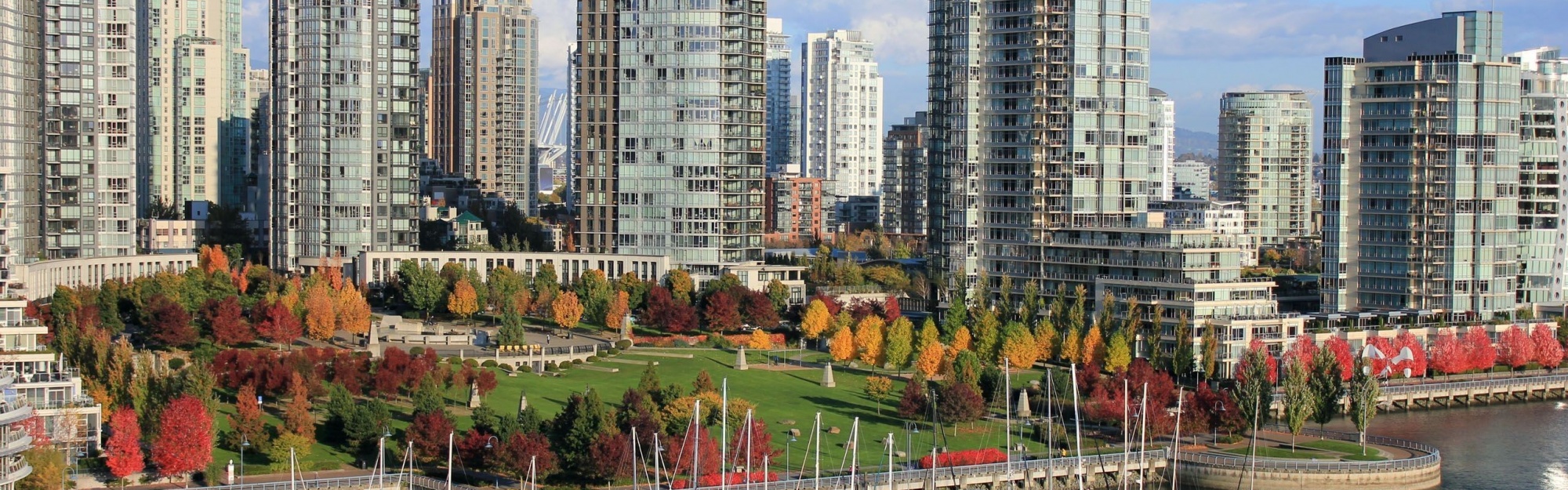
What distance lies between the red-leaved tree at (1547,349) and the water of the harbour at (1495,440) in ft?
24.0

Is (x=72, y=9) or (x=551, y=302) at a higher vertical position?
(x=72, y=9)

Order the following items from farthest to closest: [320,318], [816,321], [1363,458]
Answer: [816,321], [320,318], [1363,458]

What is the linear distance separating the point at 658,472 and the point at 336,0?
84.4 metres

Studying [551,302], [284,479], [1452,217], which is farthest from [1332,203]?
[284,479]

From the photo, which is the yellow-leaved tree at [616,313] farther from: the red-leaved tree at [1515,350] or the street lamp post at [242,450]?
the red-leaved tree at [1515,350]

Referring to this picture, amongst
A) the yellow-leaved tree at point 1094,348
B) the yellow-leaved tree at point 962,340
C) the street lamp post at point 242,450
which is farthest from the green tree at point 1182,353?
the street lamp post at point 242,450

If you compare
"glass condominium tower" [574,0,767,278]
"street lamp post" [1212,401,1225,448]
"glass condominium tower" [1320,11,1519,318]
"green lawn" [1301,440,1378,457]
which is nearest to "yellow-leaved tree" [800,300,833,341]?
"glass condominium tower" [574,0,767,278]

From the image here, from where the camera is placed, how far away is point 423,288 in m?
162

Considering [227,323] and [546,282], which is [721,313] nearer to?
[546,282]

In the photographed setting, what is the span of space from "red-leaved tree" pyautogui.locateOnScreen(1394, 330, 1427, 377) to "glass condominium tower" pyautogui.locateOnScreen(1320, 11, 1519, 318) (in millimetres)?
10599

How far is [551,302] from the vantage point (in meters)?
160

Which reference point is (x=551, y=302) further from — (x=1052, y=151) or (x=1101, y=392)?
(x=1101, y=392)

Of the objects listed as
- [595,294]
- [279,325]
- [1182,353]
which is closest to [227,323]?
[279,325]

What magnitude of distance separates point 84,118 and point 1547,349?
114 metres
